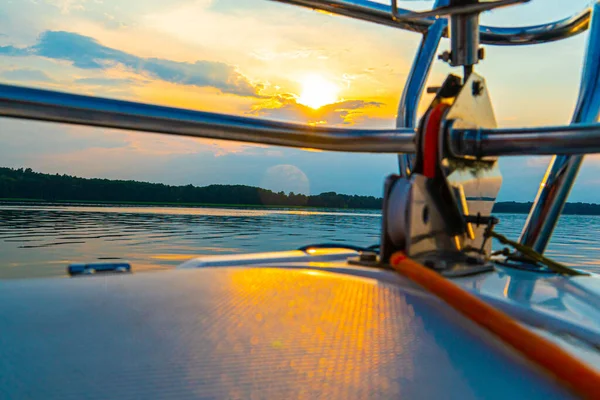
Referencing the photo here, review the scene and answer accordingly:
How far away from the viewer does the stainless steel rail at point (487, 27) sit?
1868 mm

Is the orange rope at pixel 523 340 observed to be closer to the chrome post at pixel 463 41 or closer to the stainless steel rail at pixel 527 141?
the stainless steel rail at pixel 527 141

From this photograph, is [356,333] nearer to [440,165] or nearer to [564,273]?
[440,165]

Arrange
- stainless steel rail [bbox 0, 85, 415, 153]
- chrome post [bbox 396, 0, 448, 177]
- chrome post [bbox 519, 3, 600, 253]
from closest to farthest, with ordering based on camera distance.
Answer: stainless steel rail [bbox 0, 85, 415, 153] < chrome post [bbox 519, 3, 600, 253] < chrome post [bbox 396, 0, 448, 177]

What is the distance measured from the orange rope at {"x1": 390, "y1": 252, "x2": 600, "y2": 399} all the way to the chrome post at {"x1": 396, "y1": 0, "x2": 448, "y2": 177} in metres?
0.96

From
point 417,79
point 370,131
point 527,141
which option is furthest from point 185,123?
point 417,79

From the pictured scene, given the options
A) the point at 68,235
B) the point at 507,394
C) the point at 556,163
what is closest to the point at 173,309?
the point at 507,394

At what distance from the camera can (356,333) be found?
0.62m

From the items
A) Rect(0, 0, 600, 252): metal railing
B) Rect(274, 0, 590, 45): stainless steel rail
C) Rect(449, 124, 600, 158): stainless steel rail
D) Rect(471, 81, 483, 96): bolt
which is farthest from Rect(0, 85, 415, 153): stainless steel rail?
Rect(274, 0, 590, 45): stainless steel rail

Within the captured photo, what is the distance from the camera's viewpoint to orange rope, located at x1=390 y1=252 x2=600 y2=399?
1.68ft

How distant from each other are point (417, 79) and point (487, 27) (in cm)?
61

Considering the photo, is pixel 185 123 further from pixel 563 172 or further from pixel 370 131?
pixel 563 172

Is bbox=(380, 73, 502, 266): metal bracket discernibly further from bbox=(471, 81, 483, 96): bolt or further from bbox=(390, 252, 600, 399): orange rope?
bbox=(390, 252, 600, 399): orange rope

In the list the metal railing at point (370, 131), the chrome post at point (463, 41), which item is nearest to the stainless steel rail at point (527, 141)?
the metal railing at point (370, 131)

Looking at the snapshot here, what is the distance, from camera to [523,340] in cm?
60
